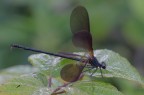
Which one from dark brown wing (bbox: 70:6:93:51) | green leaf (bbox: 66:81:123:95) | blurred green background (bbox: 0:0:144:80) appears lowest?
blurred green background (bbox: 0:0:144:80)

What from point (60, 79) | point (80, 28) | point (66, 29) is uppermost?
point (80, 28)

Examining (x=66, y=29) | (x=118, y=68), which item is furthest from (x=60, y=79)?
(x=66, y=29)

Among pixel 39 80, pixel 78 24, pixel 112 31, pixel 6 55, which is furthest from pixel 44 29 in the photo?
pixel 39 80

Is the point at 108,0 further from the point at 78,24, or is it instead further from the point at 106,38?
the point at 78,24

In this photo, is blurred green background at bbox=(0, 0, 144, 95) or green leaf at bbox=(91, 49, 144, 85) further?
blurred green background at bbox=(0, 0, 144, 95)

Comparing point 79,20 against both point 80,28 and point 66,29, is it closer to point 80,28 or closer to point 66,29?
point 80,28

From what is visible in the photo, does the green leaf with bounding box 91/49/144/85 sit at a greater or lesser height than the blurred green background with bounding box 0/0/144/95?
greater

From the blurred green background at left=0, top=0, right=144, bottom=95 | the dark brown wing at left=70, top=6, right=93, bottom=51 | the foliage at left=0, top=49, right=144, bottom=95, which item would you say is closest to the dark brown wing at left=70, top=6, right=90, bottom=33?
the dark brown wing at left=70, top=6, right=93, bottom=51

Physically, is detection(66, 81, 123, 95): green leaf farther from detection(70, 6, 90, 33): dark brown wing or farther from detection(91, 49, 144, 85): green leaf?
detection(70, 6, 90, 33): dark brown wing
